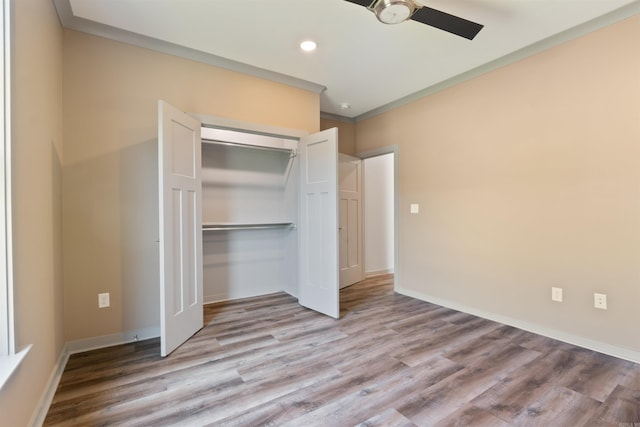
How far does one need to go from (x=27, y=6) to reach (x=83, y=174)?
122 centimetres

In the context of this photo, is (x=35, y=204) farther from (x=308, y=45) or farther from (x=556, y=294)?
(x=556, y=294)

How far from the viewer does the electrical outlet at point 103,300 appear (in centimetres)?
249

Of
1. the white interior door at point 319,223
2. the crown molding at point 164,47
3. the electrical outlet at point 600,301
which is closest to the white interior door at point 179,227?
the crown molding at point 164,47

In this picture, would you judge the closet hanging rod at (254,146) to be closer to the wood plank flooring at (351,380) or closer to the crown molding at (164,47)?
the crown molding at (164,47)

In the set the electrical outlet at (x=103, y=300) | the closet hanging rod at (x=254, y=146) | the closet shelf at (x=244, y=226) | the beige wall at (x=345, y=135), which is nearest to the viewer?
the electrical outlet at (x=103, y=300)

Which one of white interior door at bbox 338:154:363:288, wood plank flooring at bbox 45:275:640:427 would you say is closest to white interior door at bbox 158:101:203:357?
wood plank flooring at bbox 45:275:640:427

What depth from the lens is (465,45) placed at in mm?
2748

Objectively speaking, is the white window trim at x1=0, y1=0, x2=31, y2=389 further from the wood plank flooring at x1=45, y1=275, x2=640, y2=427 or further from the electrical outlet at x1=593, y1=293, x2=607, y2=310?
the electrical outlet at x1=593, y1=293, x2=607, y2=310

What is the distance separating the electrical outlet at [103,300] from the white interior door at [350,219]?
2853mm

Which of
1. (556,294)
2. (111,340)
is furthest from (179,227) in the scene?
(556,294)

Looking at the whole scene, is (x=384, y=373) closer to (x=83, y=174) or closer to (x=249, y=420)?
(x=249, y=420)

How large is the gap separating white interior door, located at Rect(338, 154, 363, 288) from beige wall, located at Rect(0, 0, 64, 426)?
3.15 m

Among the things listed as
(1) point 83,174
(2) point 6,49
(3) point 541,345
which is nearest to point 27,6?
(2) point 6,49

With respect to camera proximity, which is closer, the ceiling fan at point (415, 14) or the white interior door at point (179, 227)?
the ceiling fan at point (415, 14)
